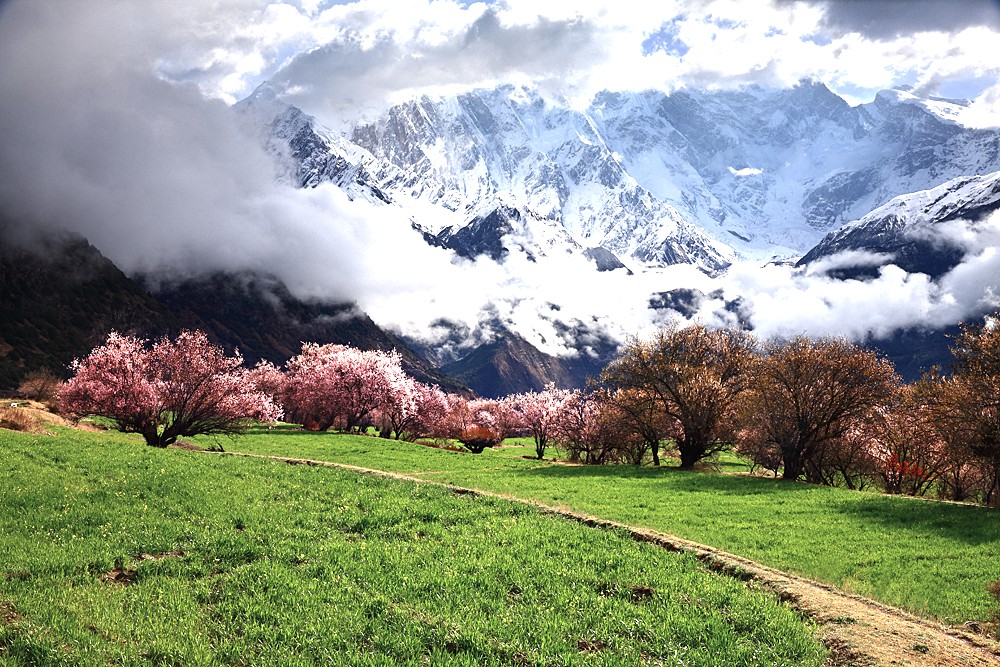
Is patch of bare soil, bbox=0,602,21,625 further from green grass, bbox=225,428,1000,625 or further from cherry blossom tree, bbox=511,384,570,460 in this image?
cherry blossom tree, bbox=511,384,570,460

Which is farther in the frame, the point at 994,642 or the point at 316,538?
the point at 316,538

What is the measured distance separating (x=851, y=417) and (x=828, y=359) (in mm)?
5050

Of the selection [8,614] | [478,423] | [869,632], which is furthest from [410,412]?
[869,632]

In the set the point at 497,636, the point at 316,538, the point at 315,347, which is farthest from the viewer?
the point at 315,347

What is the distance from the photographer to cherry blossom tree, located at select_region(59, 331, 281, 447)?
159ft

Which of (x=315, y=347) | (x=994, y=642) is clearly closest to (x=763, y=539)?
(x=994, y=642)

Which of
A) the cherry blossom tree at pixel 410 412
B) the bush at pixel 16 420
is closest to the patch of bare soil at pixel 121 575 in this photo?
the bush at pixel 16 420

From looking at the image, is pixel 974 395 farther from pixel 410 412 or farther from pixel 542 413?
pixel 410 412

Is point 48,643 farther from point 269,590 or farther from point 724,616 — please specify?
point 724,616

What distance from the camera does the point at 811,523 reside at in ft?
84.4

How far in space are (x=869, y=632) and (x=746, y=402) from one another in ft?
130

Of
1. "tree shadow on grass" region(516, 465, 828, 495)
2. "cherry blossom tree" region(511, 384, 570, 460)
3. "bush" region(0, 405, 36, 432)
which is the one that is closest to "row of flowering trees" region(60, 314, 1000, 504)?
"tree shadow on grass" region(516, 465, 828, 495)

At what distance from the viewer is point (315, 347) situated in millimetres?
105688

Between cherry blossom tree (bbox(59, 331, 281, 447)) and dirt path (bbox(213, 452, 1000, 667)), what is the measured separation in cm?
4625
